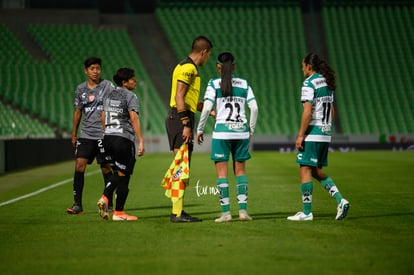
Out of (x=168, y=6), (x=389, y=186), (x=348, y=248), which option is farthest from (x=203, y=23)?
(x=348, y=248)

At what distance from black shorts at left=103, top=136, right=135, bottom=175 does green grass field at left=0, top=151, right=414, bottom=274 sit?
0.76 metres

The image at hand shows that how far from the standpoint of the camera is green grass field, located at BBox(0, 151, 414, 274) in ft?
21.6

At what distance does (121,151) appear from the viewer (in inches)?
404

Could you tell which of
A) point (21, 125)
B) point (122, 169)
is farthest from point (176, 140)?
point (21, 125)

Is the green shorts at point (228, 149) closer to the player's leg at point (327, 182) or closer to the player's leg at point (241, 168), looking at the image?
the player's leg at point (241, 168)

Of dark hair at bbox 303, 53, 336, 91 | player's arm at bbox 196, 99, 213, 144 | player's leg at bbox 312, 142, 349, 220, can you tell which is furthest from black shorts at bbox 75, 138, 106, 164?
dark hair at bbox 303, 53, 336, 91

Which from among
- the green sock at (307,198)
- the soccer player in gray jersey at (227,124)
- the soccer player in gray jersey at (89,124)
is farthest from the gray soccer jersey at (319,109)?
the soccer player in gray jersey at (89,124)

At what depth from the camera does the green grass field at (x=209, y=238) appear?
6570 millimetres

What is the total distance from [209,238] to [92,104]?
3.99 metres

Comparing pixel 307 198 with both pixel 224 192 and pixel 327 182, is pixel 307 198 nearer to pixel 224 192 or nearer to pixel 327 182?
pixel 327 182

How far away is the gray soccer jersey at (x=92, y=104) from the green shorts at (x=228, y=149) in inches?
92.7

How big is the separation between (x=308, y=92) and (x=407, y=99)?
4186cm

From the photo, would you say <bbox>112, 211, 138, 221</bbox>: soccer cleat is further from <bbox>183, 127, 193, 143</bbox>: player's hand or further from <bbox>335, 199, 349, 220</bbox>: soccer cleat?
<bbox>335, 199, 349, 220</bbox>: soccer cleat

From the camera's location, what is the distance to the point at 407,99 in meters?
50.0
